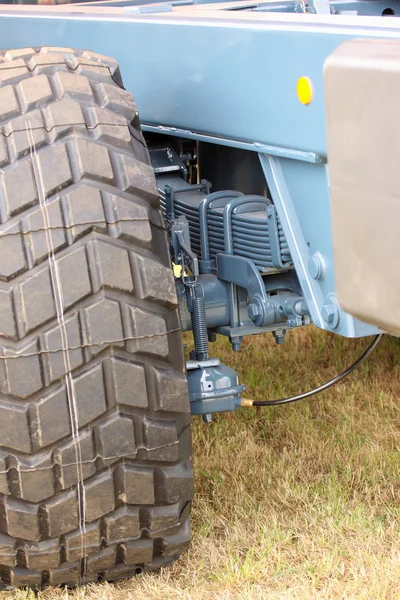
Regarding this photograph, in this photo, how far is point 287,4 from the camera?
8.91 ft

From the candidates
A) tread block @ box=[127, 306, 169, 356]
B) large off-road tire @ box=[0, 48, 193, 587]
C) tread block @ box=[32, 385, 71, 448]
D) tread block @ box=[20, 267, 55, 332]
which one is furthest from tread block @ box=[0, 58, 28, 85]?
tread block @ box=[32, 385, 71, 448]

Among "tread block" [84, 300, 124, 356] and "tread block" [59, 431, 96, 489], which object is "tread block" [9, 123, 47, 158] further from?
"tread block" [59, 431, 96, 489]

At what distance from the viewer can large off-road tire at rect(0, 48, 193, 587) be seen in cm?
190

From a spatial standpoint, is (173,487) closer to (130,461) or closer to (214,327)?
(130,461)

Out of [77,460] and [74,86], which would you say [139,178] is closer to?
[74,86]

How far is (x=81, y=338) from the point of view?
75.5 inches

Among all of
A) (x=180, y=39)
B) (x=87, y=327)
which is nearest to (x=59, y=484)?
(x=87, y=327)

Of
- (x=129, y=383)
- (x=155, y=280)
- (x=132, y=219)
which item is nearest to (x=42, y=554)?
(x=129, y=383)

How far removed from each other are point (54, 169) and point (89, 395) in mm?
476

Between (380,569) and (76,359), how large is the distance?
0.95 m

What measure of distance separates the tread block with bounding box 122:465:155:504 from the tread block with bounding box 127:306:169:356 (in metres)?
0.26

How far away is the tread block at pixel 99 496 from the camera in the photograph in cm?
201

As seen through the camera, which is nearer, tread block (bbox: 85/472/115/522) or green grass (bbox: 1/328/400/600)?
tread block (bbox: 85/472/115/522)

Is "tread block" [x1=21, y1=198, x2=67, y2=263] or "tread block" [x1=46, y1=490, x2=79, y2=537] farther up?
"tread block" [x1=21, y1=198, x2=67, y2=263]
